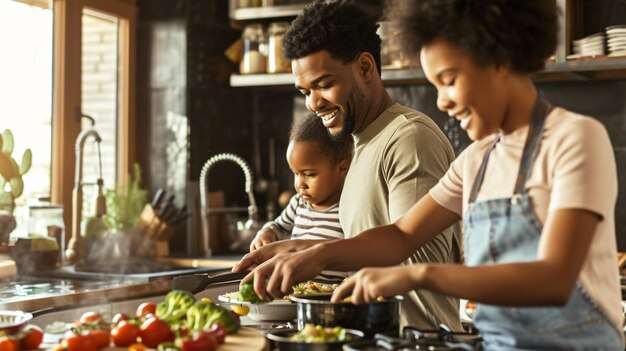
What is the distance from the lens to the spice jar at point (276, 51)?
434cm

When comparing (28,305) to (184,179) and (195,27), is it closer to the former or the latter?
(184,179)

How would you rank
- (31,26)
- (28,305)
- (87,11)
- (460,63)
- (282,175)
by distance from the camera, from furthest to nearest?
(282,175) < (87,11) < (31,26) < (28,305) < (460,63)

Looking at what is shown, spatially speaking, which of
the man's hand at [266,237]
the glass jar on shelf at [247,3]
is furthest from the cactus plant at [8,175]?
the glass jar on shelf at [247,3]

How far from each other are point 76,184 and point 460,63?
2860 mm

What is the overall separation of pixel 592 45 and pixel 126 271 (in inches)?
86.2

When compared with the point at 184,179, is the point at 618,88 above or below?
above

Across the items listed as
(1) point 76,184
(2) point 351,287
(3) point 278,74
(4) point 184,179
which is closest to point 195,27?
(3) point 278,74

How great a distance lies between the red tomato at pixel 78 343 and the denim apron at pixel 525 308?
25.2 inches

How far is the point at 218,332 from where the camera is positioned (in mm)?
1486

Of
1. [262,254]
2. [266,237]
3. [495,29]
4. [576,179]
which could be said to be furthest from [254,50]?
[576,179]

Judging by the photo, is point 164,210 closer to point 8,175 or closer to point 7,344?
point 8,175

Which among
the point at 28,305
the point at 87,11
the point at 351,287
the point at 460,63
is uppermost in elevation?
the point at 87,11

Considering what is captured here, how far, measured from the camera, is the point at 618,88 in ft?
13.0

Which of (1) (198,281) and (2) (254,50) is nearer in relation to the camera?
(1) (198,281)
